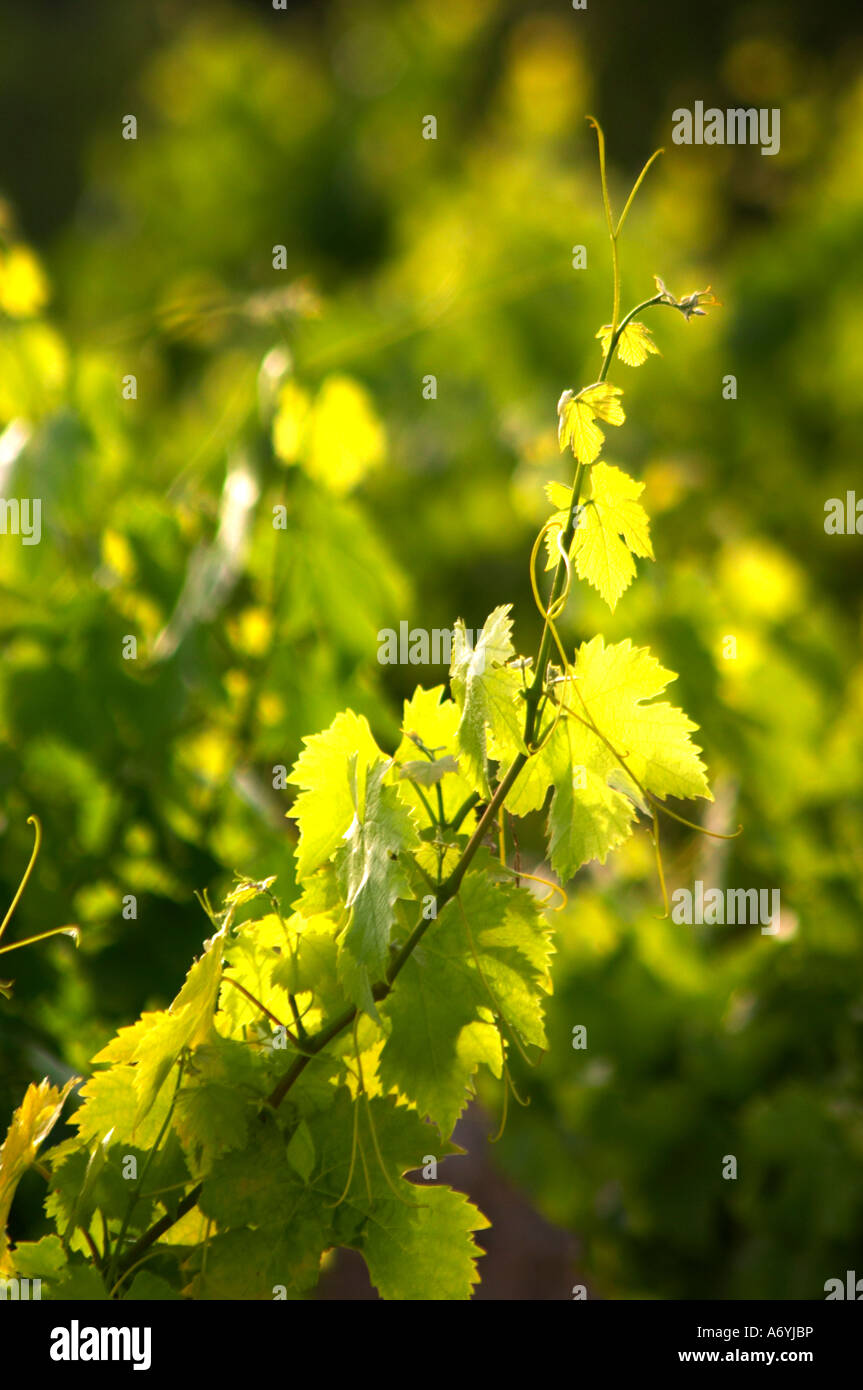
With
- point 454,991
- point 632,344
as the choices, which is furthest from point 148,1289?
point 632,344

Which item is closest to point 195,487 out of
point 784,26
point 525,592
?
point 525,592

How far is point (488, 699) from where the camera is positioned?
453 mm

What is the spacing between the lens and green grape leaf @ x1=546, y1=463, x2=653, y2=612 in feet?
1.52

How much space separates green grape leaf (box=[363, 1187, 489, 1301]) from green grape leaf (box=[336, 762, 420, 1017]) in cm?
12

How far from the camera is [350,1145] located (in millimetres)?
497

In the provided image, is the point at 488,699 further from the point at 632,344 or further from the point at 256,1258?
the point at 256,1258

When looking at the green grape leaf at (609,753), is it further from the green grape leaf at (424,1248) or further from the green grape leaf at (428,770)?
the green grape leaf at (424,1248)

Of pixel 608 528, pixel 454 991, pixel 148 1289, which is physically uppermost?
pixel 608 528

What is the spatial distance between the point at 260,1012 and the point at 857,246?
9.13 feet

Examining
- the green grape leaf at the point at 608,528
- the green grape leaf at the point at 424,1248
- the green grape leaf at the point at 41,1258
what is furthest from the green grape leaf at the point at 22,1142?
the green grape leaf at the point at 608,528

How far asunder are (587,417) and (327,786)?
0.17m

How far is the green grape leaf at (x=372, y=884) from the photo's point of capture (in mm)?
435

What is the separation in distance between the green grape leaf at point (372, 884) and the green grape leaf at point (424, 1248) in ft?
0.40

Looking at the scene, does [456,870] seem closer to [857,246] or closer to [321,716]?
[321,716]
